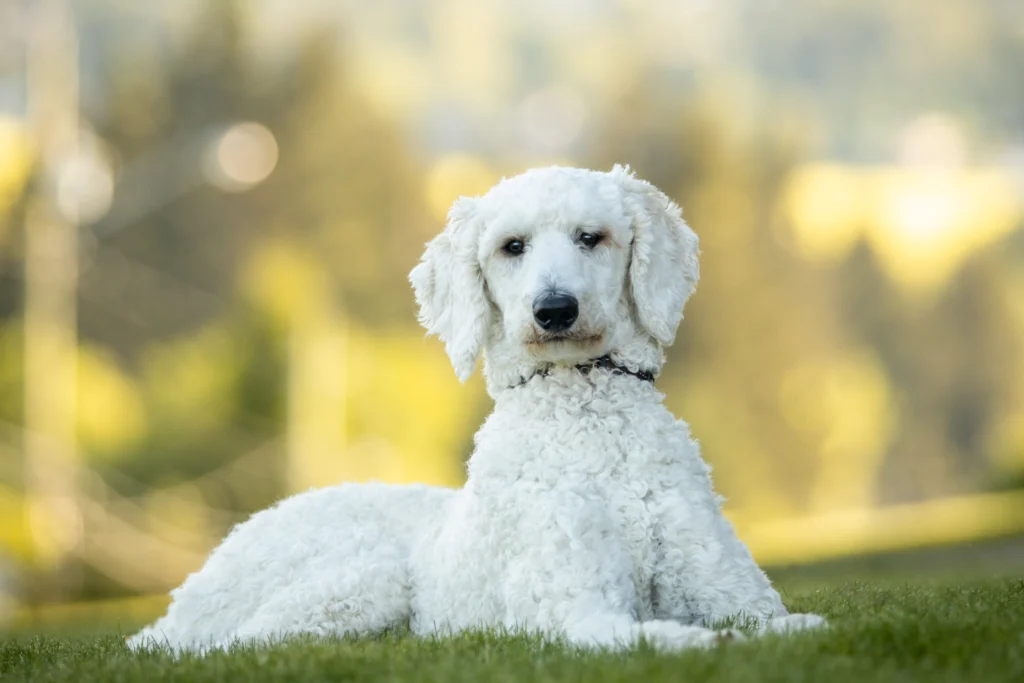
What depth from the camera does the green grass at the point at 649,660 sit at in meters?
3.80

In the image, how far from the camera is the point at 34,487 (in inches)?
826

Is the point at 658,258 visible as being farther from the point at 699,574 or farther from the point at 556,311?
the point at 699,574

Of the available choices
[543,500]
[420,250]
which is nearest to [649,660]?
[543,500]

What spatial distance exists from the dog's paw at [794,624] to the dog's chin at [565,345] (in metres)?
1.25

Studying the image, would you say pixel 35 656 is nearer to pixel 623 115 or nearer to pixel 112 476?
pixel 112 476

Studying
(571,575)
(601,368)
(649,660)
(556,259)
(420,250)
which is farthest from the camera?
(420,250)

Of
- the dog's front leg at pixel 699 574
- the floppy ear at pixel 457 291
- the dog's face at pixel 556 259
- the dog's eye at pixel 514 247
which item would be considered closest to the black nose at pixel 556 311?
the dog's face at pixel 556 259

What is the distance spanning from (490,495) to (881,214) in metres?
31.2

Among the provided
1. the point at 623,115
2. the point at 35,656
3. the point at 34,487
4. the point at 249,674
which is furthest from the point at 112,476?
the point at 249,674

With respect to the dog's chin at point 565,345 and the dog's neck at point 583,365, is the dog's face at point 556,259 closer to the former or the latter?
the dog's chin at point 565,345

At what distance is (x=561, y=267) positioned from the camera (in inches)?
201

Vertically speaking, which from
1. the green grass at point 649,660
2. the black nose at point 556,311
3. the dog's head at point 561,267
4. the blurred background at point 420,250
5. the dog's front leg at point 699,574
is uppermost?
the blurred background at point 420,250

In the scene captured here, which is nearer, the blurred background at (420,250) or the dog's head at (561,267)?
the dog's head at (561,267)

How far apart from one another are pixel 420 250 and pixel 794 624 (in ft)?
88.2
